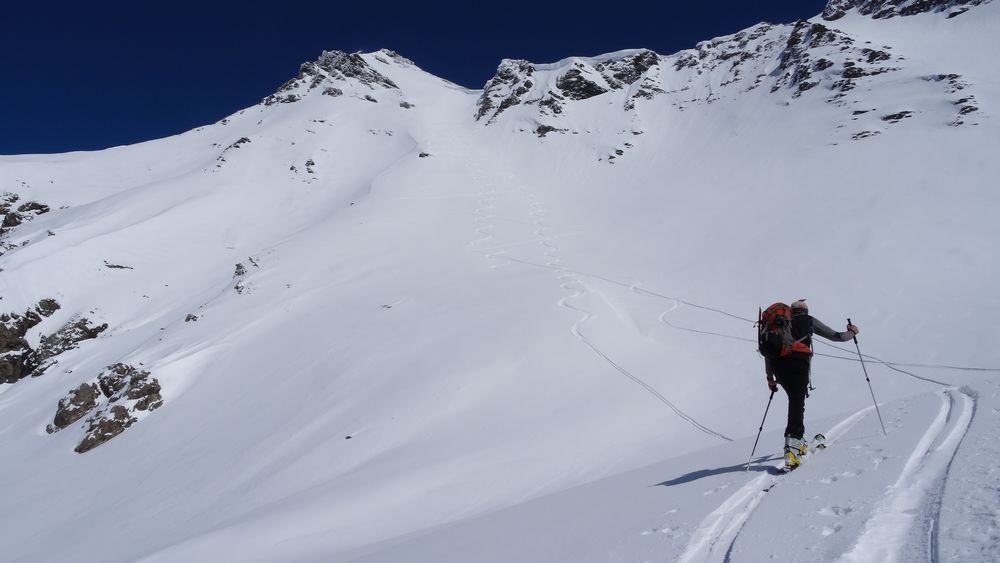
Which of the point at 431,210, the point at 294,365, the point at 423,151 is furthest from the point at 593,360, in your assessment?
the point at 423,151

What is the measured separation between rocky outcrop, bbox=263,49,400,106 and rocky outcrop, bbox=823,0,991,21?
5426 centimetres

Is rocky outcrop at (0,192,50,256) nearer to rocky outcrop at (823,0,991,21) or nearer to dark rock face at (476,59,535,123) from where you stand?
dark rock face at (476,59,535,123)

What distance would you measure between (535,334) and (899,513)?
912 cm

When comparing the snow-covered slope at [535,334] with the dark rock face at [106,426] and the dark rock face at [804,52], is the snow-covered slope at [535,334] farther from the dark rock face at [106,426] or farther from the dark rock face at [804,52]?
the dark rock face at [804,52]

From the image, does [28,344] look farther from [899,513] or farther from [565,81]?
[565,81]

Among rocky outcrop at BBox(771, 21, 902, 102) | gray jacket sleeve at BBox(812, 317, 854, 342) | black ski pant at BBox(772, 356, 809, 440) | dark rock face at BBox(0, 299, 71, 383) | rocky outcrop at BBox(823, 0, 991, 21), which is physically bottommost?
black ski pant at BBox(772, 356, 809, 440)

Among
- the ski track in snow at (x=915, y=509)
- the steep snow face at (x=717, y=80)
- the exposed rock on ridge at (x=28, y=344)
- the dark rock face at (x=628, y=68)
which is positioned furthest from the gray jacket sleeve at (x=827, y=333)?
the dark rock face at (x=628, y=68)

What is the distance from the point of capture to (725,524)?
3.46 metres

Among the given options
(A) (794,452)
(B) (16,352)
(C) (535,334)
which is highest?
(B) (16,352)

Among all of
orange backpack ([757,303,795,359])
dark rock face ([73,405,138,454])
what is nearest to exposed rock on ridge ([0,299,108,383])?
dark rock face ([73,405,138,454])

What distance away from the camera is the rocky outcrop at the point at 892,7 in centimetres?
3644

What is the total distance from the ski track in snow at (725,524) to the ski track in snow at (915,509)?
2.47 feet

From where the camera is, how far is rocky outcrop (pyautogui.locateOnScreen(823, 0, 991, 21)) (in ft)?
120

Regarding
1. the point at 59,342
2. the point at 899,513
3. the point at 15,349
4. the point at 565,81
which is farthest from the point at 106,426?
the point at 565,81
